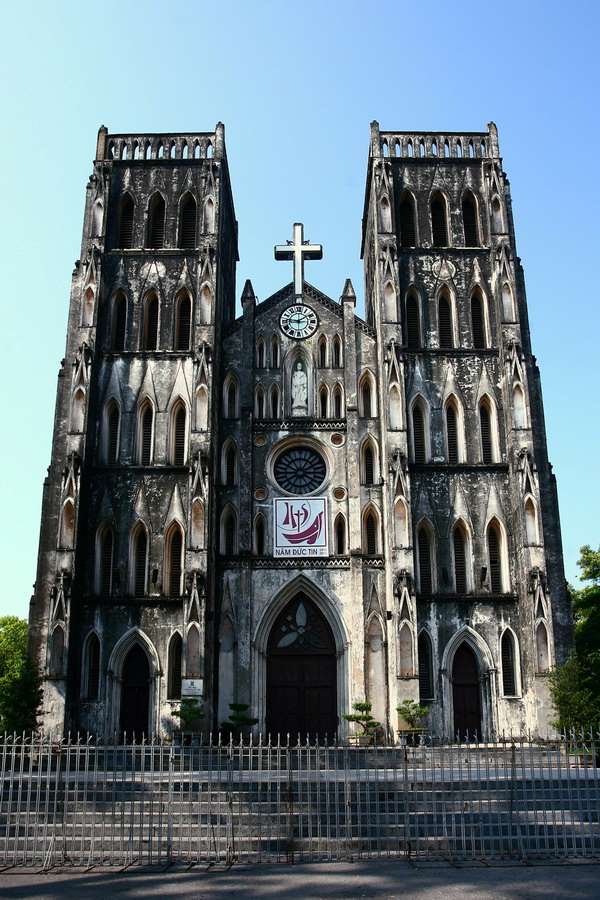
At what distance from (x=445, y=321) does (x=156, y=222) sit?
475 inches

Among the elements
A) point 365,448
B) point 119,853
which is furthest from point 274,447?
point 119,853

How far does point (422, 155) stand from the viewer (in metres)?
36.9

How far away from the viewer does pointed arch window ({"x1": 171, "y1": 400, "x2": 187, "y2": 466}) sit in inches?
1276

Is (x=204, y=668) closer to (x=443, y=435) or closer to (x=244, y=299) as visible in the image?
(x=443, y=435)

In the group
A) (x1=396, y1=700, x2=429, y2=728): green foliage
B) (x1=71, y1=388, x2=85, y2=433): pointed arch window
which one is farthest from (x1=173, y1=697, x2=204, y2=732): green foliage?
(x1=71, y1=388, x2=85, y2=433): pointed arch window

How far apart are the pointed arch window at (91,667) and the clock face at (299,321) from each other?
13126mm

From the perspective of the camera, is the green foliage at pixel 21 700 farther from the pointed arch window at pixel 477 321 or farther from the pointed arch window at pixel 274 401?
the pointed arch window at pixel 477 321

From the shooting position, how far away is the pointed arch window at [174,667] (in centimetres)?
2966

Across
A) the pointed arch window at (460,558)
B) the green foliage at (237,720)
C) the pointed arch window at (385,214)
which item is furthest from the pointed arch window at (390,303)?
the green foliage at (237,720)

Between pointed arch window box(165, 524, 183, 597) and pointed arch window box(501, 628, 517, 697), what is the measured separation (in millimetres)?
11020

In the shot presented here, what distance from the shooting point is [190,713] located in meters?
27.2

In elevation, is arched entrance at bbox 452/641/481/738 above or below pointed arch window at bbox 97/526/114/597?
below

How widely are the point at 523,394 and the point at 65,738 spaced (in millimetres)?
18963

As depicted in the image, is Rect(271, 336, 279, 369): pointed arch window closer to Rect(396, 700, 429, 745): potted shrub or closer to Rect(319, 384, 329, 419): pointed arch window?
Rect(319, 384, 329, 419): pointed arch window
